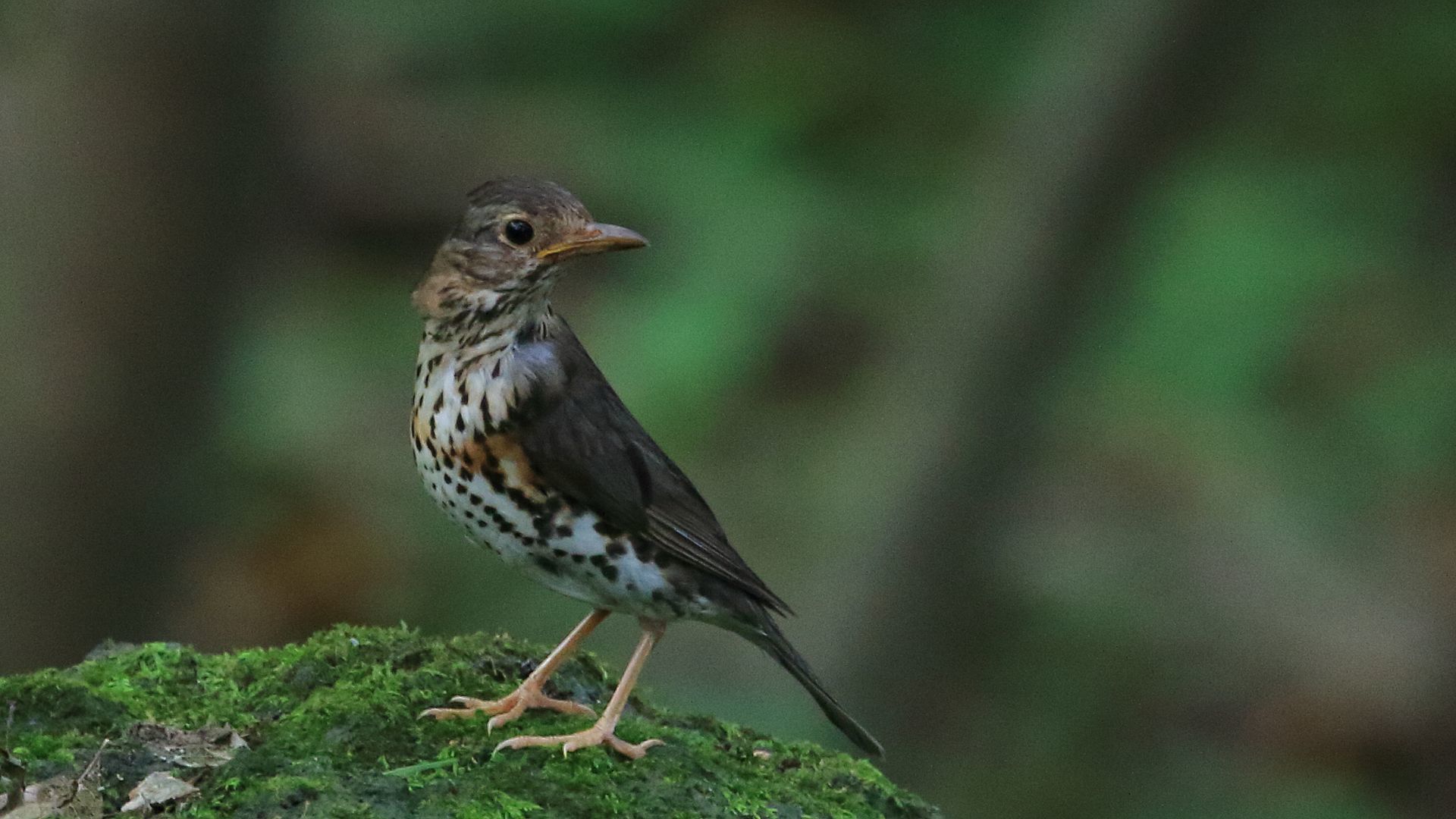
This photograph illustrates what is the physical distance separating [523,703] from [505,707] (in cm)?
6

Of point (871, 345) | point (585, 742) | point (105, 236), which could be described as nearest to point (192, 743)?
point (585, 742)

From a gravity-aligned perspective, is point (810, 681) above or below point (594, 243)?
below

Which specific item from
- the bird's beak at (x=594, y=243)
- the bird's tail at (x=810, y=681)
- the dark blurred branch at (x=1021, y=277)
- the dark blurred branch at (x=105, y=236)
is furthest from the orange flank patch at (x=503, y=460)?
the dark blurred branch at (x=1021, y=277)

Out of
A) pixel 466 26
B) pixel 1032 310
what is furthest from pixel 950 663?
pixel 466 26

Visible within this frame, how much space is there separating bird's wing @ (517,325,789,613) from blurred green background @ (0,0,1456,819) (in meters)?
3.28

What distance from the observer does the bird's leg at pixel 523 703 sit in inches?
182

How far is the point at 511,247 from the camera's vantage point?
489 cm

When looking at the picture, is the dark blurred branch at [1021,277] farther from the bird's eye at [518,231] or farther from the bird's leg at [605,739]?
the bird's leg at [605,739]

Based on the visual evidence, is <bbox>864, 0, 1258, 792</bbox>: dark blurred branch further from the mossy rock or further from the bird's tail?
the mossy rock

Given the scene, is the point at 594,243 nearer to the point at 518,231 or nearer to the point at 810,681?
the point at 518,231

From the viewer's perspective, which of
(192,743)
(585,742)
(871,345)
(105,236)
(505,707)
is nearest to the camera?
(192,743)

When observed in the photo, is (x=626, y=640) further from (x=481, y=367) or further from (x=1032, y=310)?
(x=481, y=367)

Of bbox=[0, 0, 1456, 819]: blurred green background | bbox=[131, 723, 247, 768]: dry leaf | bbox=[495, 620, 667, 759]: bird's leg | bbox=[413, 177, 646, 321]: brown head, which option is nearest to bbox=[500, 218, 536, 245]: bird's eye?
bbox=[413, 177, 646, 321]: brown head

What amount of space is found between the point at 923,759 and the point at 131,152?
5140 mm
